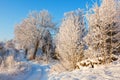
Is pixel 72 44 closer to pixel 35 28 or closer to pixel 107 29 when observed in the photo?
pixel 107 29

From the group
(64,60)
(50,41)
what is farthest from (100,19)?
(50,41)

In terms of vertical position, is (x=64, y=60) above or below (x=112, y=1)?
below

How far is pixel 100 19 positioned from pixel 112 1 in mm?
1616

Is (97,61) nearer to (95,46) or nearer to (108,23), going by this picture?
(95,46)

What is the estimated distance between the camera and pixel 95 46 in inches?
647

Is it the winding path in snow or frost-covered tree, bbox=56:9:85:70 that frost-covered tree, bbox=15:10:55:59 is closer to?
the winding path in snow

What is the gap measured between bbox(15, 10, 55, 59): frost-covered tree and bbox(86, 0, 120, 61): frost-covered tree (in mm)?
26614

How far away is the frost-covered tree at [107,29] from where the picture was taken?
15.6 m

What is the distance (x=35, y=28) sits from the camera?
4209 cm

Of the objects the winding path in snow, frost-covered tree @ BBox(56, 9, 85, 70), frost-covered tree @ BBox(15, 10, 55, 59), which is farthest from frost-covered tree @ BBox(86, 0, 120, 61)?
frost-covered tree @ BBox(15, 10, 55, 59)

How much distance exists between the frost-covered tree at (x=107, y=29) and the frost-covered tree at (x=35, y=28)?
2661cm

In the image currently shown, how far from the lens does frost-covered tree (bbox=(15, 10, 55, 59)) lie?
42406 mm

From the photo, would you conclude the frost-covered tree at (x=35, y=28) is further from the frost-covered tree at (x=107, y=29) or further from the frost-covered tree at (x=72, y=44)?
the frost-covered tree at (x=107, y=29)

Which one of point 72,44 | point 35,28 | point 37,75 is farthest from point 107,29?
point 35,28
